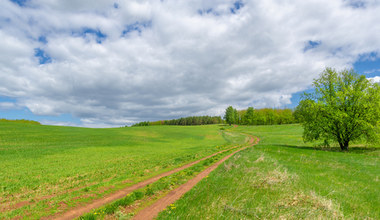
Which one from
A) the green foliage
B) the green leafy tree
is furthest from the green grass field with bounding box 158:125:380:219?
the green leafy tree

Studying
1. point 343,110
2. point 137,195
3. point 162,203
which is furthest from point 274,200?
point 343,110

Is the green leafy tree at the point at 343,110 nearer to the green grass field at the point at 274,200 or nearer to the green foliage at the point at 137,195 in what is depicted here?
the green grass field at the point at 274,200

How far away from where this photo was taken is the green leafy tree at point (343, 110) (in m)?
29.2

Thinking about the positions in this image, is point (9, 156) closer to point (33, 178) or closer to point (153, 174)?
point (33, 178)

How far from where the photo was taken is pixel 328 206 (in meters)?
7.41

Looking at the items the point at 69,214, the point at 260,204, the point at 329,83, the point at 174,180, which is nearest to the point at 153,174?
the point at 174,180

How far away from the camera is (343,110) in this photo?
102 feet

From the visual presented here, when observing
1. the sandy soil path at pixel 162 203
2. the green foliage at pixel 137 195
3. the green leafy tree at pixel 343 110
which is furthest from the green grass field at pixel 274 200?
the green leafy tree at pixel 343 110

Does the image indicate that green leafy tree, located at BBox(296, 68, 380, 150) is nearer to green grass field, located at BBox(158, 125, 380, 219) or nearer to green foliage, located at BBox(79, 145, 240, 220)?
green grass field, located at BBox(158, 125, 380, 219)

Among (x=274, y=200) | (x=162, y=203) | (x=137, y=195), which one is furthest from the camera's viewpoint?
(x=137, y=195)

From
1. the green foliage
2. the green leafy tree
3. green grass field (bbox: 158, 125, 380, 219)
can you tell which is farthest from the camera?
the green leafy tree

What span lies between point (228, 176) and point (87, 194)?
9.81m

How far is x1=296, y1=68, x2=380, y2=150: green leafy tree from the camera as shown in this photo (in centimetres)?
2922

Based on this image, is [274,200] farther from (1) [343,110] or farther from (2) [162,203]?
(1) [343,110]
